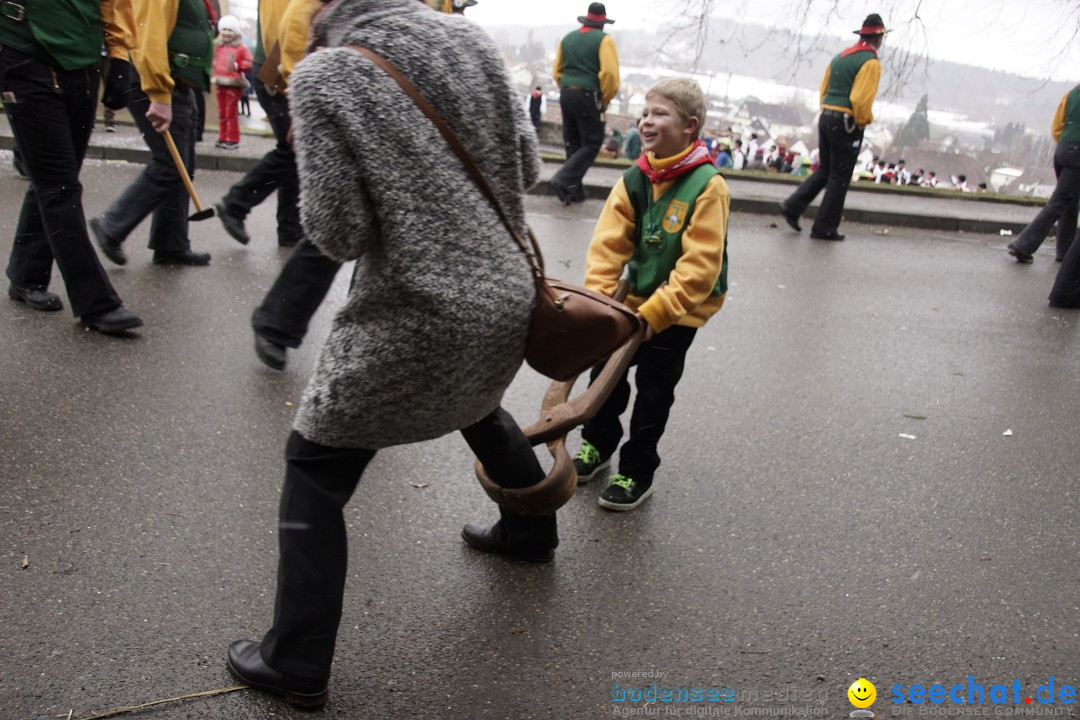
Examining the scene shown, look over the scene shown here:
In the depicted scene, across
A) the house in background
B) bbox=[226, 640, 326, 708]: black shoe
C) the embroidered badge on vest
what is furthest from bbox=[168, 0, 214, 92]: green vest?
the house in background

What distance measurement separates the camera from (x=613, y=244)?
327cm

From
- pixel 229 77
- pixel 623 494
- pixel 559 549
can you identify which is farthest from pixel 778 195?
pixel 559 549

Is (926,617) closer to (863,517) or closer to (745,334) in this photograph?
(863,517)

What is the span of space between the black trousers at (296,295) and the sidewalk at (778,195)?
18.9 feet

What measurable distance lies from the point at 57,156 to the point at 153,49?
0.84 m

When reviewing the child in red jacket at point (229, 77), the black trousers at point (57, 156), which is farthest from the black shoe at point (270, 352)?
the child in red jacket at point (229, 77)

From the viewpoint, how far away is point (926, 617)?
2959mm

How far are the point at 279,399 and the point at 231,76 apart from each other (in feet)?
29.5

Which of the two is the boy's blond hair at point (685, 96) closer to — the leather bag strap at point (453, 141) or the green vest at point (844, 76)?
the leather bag strap at point (453, 141)

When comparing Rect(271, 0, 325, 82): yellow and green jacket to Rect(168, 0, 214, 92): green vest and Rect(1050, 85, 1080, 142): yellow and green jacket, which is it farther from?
Rect(1050, 85, 1080, 142): yellow and green jacket

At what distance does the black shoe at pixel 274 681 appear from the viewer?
233 centimetres

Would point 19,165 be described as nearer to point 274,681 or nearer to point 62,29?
point 62,29

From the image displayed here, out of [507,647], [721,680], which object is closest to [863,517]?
[721,680]

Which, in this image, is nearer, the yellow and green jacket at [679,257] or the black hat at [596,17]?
the yellow and green jacket at [679,257]
